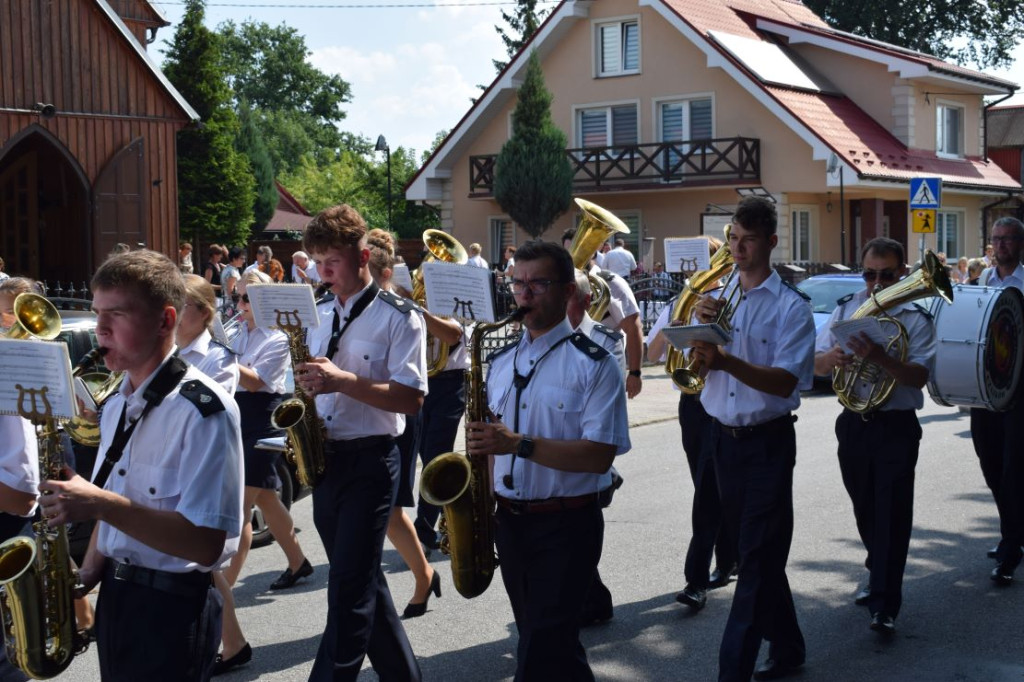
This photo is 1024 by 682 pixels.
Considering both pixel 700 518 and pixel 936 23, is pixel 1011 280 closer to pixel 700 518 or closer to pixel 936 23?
pixel 700 518

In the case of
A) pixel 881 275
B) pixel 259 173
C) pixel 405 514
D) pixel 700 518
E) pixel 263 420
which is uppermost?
pixel 259 173

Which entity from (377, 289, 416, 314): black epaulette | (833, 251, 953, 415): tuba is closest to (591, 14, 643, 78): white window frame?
(833, 251, 953, 415): tuba

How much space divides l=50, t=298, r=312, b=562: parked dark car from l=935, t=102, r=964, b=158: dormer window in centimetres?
3068

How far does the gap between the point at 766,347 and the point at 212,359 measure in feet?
8.44

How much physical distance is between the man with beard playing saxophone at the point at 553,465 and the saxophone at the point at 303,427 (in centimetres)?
95

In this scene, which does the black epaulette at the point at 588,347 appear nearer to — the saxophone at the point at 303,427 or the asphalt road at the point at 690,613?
the saxophone at the point at 303,427

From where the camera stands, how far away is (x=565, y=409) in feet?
15.0

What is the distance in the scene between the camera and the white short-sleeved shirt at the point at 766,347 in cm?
570

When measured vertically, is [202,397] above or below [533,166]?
below

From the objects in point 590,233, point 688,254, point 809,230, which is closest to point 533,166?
point 809,230

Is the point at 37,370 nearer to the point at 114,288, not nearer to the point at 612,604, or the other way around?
the point at 114,288

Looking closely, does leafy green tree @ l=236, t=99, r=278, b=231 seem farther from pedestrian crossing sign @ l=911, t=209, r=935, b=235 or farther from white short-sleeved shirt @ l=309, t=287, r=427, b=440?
white short-sleeved shirt @ l=309, t=287, r=427, b=440

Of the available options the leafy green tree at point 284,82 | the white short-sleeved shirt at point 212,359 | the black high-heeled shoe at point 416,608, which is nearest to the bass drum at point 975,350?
the black high-heeled shoe at point 416,608

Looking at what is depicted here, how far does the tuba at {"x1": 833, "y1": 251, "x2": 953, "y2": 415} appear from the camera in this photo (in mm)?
6409
